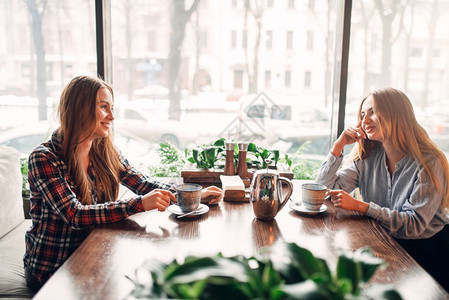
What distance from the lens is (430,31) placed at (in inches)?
109

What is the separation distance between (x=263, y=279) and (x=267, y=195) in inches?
33.1

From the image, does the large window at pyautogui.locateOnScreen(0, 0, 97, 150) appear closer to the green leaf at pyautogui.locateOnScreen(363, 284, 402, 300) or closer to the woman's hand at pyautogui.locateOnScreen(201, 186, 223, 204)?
the woman's hand at pyautogui.locateOnScreen(201, 186, 223, 204)

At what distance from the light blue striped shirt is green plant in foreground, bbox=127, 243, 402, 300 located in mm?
1001

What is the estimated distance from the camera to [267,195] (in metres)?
1.54

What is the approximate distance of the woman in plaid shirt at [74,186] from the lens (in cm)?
154

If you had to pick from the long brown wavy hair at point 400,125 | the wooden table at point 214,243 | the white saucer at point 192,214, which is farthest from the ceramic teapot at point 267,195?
→ the long brown wavy hair at point 400,125

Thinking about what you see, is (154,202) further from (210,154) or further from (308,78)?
(308,78)

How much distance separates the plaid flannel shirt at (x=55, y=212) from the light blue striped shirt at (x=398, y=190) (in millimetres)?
977

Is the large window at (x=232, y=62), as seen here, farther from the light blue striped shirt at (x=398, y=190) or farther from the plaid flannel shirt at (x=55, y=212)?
the plaid flannel shirt at (x=55, y=212)

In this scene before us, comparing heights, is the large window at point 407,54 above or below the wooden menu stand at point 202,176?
above

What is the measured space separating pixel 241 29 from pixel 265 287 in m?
2.41

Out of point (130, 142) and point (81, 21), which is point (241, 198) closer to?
point (130, 142)

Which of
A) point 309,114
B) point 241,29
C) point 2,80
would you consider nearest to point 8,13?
point 2,80

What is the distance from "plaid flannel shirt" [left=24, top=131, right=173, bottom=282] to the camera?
153 cm
